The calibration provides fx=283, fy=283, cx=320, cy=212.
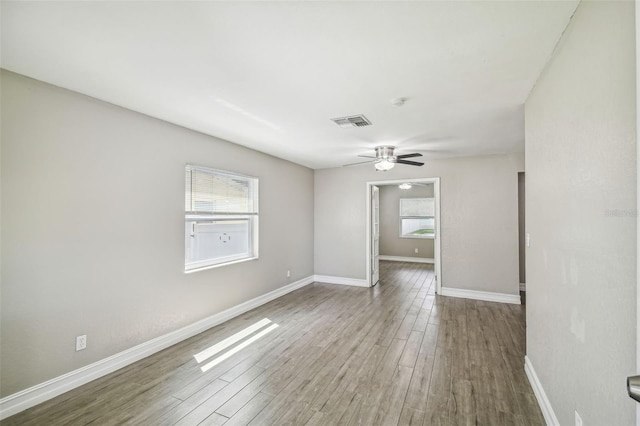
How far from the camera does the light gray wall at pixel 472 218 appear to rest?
4.80 m

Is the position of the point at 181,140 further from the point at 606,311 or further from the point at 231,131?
the point at 606,311

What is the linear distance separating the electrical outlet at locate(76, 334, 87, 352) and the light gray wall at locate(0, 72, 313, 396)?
0.03m

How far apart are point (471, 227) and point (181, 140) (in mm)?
4778

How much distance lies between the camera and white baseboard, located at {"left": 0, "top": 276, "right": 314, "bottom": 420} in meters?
2.10

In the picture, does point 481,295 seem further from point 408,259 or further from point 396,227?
point 396,227

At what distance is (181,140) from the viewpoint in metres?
3.36

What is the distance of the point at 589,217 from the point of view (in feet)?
4.40

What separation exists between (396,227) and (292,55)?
310 inches

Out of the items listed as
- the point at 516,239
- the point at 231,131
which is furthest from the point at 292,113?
the point at 516,239

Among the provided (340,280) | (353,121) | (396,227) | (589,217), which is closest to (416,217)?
(396,227)

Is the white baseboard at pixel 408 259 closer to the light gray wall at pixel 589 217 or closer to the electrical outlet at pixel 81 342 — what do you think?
the light gray wall at pixel 589 217

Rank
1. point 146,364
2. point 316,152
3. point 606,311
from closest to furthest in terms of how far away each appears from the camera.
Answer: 1. point 606,311
2. point 146,364
3. point 316,152

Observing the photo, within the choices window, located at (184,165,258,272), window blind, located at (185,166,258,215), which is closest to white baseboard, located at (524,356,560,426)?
window, located at (184,165,258,272)

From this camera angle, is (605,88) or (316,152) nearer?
(605,88)
